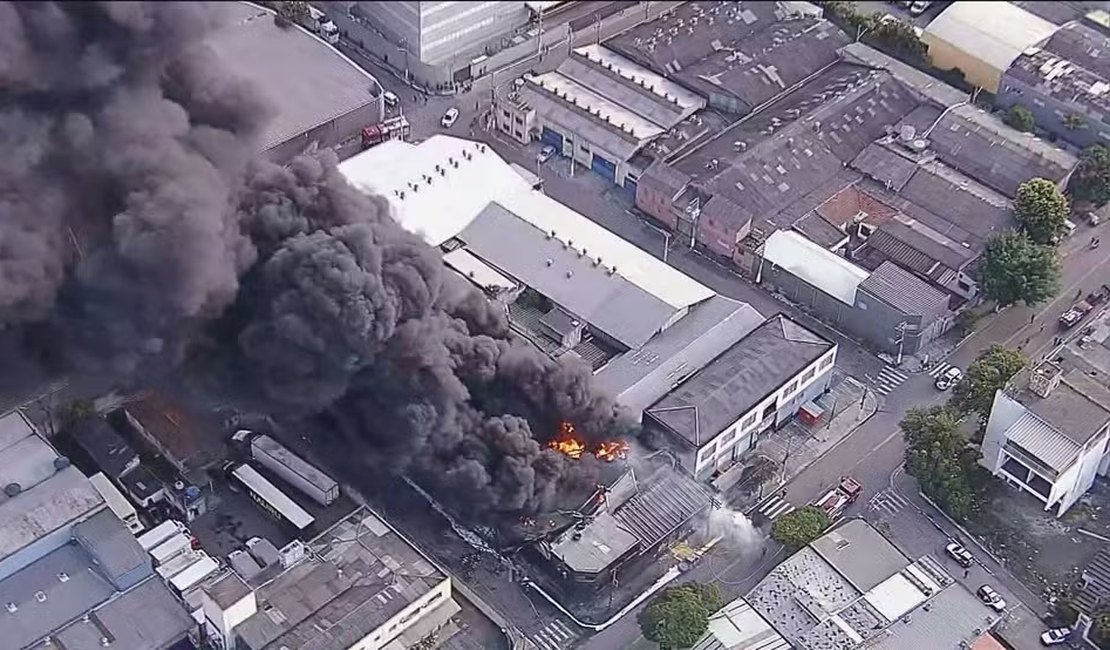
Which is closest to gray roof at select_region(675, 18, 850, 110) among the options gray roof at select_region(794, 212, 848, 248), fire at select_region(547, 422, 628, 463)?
gray roof at select_region(794, 212, 848, 248)

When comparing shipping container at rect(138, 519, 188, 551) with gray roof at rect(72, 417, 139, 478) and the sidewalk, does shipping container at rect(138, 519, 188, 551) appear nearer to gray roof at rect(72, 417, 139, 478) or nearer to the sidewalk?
gray roof at rect(72, 417, 139, 478)

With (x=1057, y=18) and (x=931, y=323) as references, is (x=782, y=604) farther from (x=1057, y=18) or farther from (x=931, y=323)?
(x=1057, y=18)

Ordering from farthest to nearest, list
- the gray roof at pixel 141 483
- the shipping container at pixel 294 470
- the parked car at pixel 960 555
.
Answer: the gray roof at pixel 141 483
the shipping container at pixel 294 470
the parked car at pixel 960 555

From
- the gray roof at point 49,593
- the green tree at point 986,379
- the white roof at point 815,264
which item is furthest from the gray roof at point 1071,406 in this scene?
the gray roof at point 49,593

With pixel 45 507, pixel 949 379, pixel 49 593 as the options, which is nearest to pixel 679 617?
pixel 949 379

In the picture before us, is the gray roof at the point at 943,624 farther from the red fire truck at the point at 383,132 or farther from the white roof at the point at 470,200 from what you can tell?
the red fire truck at the point at 383,132

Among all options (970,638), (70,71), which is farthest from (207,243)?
(970,638)
